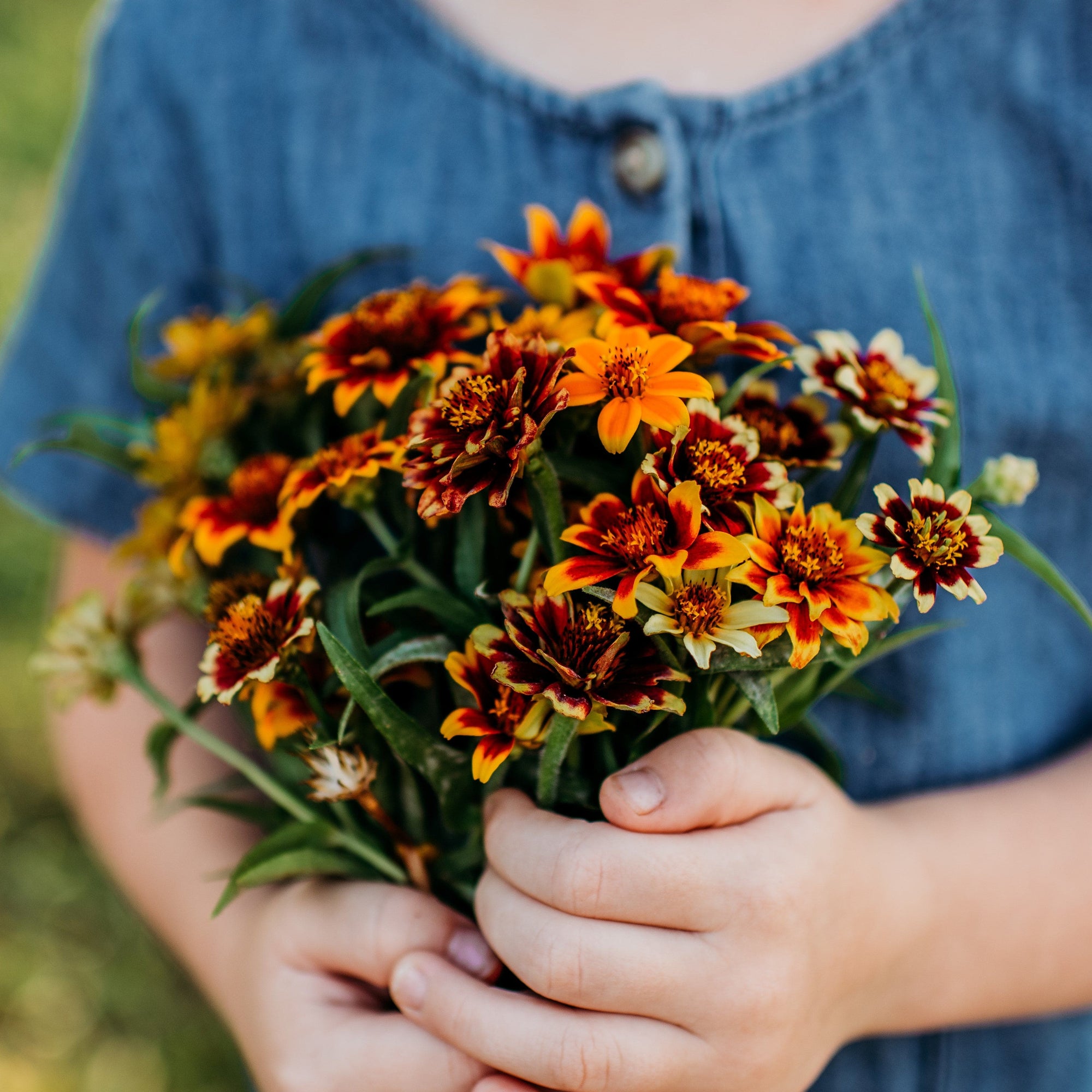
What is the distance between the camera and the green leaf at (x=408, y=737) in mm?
345

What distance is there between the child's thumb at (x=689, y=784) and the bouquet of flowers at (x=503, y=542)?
0.04 feet

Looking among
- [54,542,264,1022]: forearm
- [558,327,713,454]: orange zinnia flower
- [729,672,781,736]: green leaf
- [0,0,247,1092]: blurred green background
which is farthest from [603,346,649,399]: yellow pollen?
[0,0,247,1092]: blurred green background

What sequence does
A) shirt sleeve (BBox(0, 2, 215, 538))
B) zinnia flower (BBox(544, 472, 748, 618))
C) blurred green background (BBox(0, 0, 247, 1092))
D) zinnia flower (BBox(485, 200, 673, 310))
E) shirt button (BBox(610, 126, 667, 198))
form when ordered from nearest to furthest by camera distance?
zinnia flower (BBox(544, 472, 748, 618))
zinnia flower (BBox(485, 200, 673, 310))
shirt button (BBox(610, 126, 667, 198))
shirt sleeve (BBox(0, 2, 215, 538))
blurred green background (BBox(0, 0, 247, 1092))

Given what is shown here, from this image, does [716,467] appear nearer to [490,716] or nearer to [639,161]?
[490,716]

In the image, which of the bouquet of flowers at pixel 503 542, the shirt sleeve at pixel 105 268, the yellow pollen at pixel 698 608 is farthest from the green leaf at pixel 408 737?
the shirt sleeve at pixel 105 268

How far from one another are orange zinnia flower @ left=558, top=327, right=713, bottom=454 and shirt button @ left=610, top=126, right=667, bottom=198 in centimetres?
23

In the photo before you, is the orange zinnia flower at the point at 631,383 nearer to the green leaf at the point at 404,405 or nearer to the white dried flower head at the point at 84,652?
the green leaf at the point at 404,405

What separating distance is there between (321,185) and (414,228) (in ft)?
0.23

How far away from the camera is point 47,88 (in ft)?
6.38

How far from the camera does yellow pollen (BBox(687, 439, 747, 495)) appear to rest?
0.34m

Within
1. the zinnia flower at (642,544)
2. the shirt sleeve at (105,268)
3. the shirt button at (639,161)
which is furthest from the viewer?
the shirt sleeve at (105,268)

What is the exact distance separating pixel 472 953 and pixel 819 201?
0.42m

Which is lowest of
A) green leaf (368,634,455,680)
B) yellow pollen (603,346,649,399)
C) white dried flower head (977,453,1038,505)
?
green leaf (368,634,455,680)

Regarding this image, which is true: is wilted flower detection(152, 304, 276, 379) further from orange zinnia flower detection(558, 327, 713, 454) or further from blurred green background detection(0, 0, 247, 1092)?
blurred green background detection(0, 0, 247, 1092)
